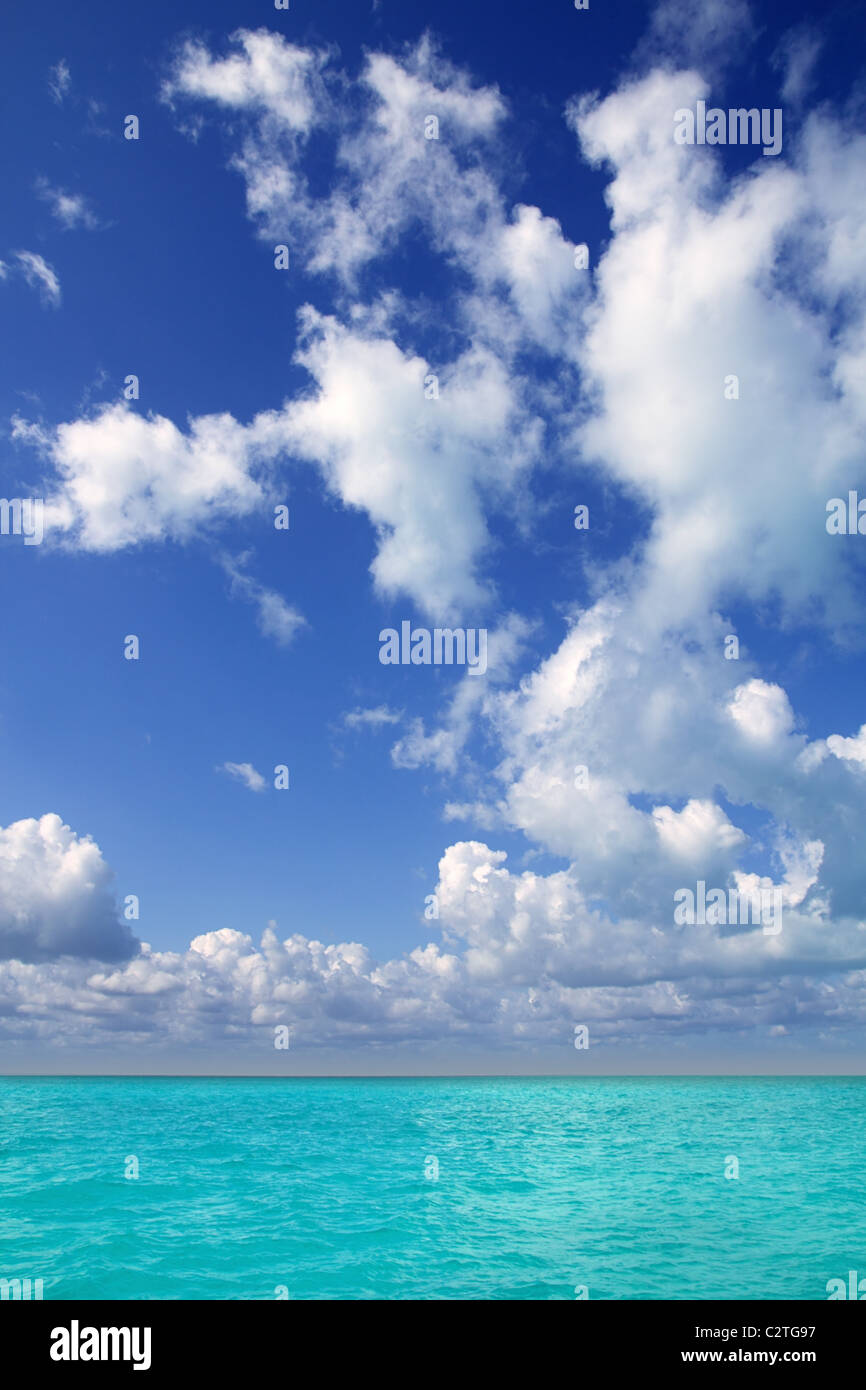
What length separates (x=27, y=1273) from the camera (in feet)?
83.3

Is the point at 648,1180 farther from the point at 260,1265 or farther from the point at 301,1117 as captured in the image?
the point at 301,1117

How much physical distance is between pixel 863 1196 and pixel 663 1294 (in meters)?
25.0

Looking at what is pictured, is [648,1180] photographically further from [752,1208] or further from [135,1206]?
[135,1206]

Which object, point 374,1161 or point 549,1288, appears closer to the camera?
point 549,1288

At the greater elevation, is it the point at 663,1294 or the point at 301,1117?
the point at 663,1294

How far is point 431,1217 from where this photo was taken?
110 feet

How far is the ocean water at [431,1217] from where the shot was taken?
24312 mm

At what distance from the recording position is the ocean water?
2431 centimetres
